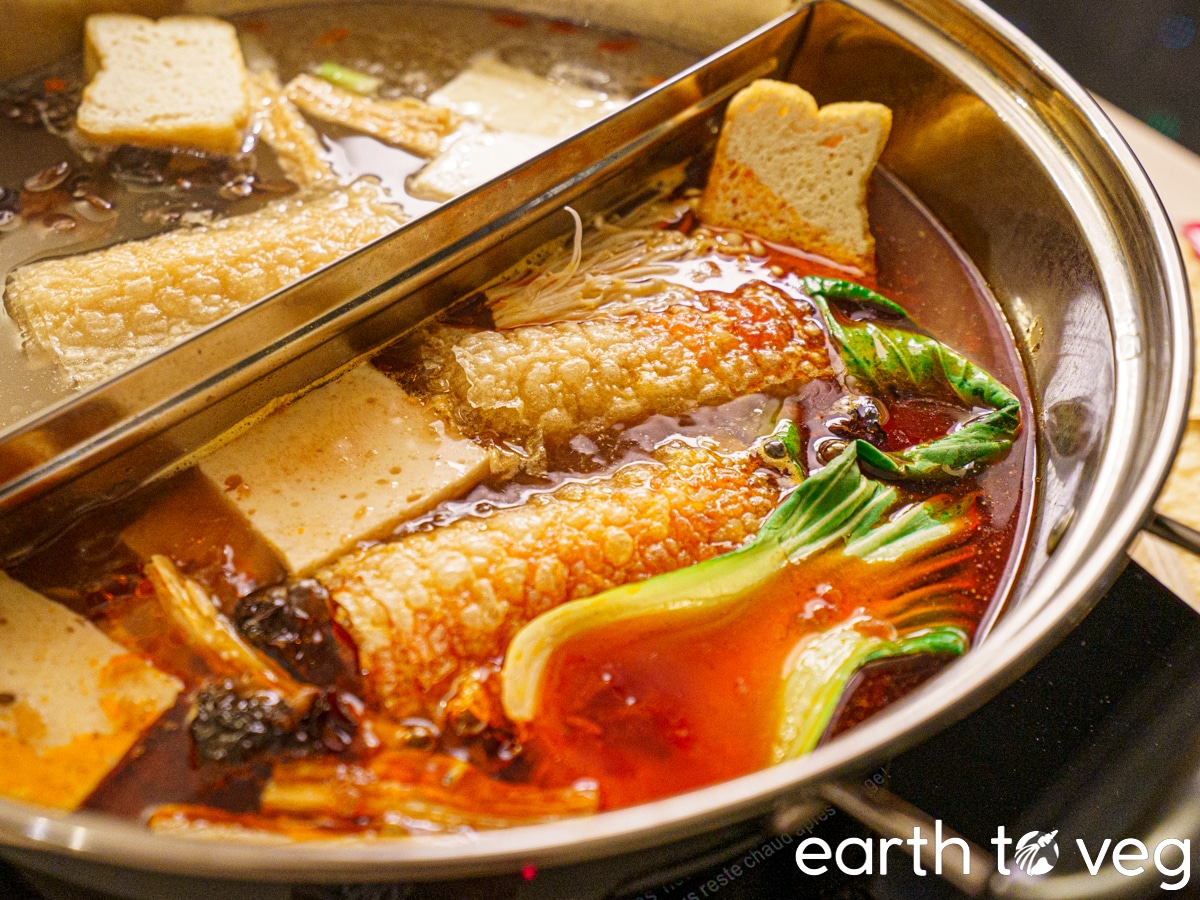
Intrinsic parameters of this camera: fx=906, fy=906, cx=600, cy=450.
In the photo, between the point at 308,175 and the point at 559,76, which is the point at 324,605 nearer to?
the point at 308,175

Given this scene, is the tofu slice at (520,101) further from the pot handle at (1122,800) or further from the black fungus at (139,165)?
the pot handle at (1122,800)

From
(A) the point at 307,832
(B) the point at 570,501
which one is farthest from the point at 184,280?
(A) the point at 307,832

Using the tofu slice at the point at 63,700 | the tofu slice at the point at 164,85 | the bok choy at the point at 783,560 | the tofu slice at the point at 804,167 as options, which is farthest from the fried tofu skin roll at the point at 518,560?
the tofu slice at the point at 164,85

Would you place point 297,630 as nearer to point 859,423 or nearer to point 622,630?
point 622,630

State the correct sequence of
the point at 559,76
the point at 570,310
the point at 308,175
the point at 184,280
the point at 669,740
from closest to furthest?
the point at 669,740
the point at 184,280
the point at 570,310
the point at 308,175
the point at 559,76

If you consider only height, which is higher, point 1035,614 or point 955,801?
point 1035,614

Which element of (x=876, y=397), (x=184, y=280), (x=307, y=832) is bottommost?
(x=307, y=832)

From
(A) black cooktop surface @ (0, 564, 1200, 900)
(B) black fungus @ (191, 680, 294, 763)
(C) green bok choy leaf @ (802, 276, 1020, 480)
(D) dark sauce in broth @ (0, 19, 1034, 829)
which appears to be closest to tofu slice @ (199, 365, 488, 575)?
(D) dark sauce in broth @ (0, 19, 1034, 829)
